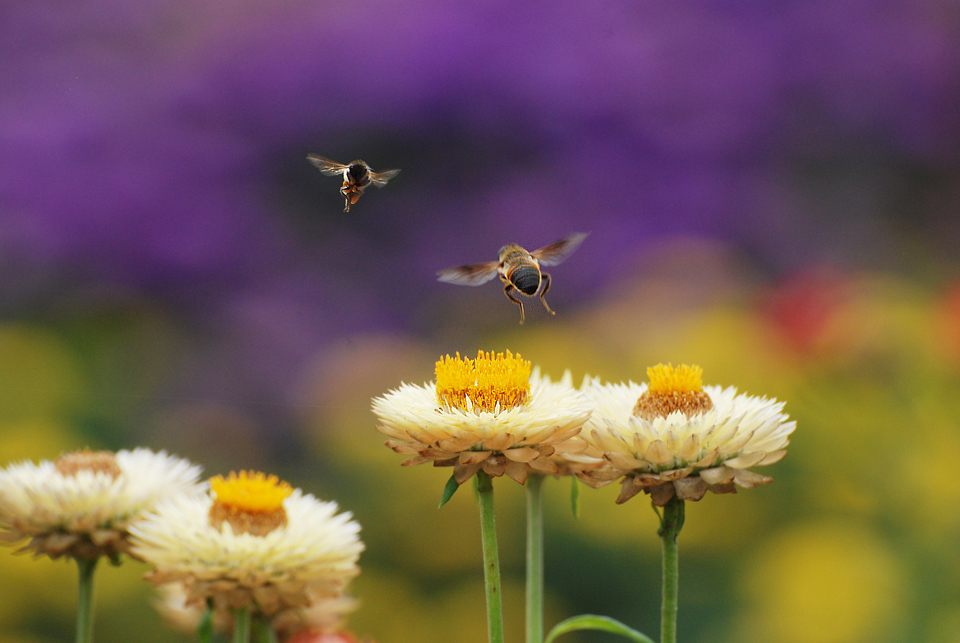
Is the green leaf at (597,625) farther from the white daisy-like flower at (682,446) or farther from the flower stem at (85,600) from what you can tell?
the flower stem at (85,600)

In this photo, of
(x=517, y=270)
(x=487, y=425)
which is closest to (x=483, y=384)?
(x=487, y=425)

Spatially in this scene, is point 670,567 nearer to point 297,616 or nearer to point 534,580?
point 534,580

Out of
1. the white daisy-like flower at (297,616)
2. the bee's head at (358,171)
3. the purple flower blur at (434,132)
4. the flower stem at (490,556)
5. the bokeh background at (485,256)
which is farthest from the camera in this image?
the purple flower blur at (434,132)

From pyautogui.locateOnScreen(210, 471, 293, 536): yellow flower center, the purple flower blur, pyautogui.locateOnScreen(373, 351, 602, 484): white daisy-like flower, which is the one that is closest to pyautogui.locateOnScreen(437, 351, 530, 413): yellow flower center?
pyautogui.locateOnScreen(373, 351, 602, 484): white daisy-like flower

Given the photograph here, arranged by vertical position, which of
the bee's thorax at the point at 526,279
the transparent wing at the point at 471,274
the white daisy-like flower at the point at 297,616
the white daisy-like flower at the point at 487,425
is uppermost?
the transparent wing at the point at 471,274

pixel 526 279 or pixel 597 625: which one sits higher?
pixel 526 279

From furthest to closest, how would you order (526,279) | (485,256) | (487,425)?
(485,256)
(526,279)
(487,425)

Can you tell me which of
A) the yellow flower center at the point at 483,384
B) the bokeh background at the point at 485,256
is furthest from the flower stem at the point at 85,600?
the bokeh background at the point at 485,256

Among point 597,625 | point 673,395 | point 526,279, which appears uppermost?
point 526,279
